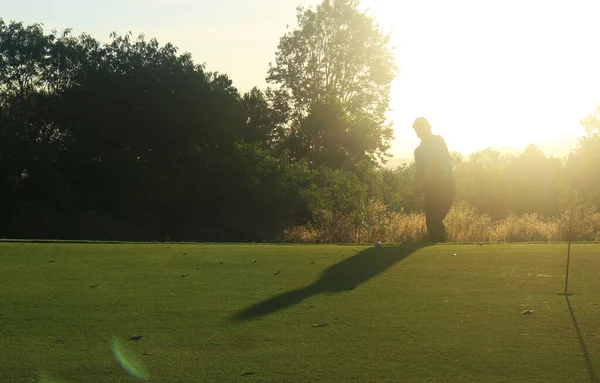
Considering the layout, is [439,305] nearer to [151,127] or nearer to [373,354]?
[373,354]

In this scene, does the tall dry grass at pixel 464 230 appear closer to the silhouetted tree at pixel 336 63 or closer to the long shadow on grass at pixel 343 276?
the long shadow on grass at pixel 343 276

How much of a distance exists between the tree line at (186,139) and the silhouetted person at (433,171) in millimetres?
15236

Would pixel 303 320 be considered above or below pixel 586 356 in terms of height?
above

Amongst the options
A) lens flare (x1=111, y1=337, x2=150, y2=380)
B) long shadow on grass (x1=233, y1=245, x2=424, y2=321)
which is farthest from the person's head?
lens flare (x1=111, y1=337, x2=150, y2=380)

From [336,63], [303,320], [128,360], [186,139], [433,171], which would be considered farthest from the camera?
[336,63]

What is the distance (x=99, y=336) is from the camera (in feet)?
20.0

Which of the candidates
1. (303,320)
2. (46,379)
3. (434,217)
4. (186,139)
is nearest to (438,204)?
(434,217)

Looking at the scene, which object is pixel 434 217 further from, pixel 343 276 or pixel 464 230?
pixel 343 276

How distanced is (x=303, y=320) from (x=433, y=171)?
1061 cm

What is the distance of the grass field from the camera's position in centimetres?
509

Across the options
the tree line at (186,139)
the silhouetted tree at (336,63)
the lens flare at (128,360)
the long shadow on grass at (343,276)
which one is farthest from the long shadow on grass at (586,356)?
the silhouetted tree at (336,63)

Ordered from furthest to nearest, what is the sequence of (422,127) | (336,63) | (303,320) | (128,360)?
(336,63)
(422,127)
(303,320)
(128,360)

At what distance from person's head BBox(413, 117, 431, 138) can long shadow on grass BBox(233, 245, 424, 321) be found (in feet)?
13.8

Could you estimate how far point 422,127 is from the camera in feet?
54.2
